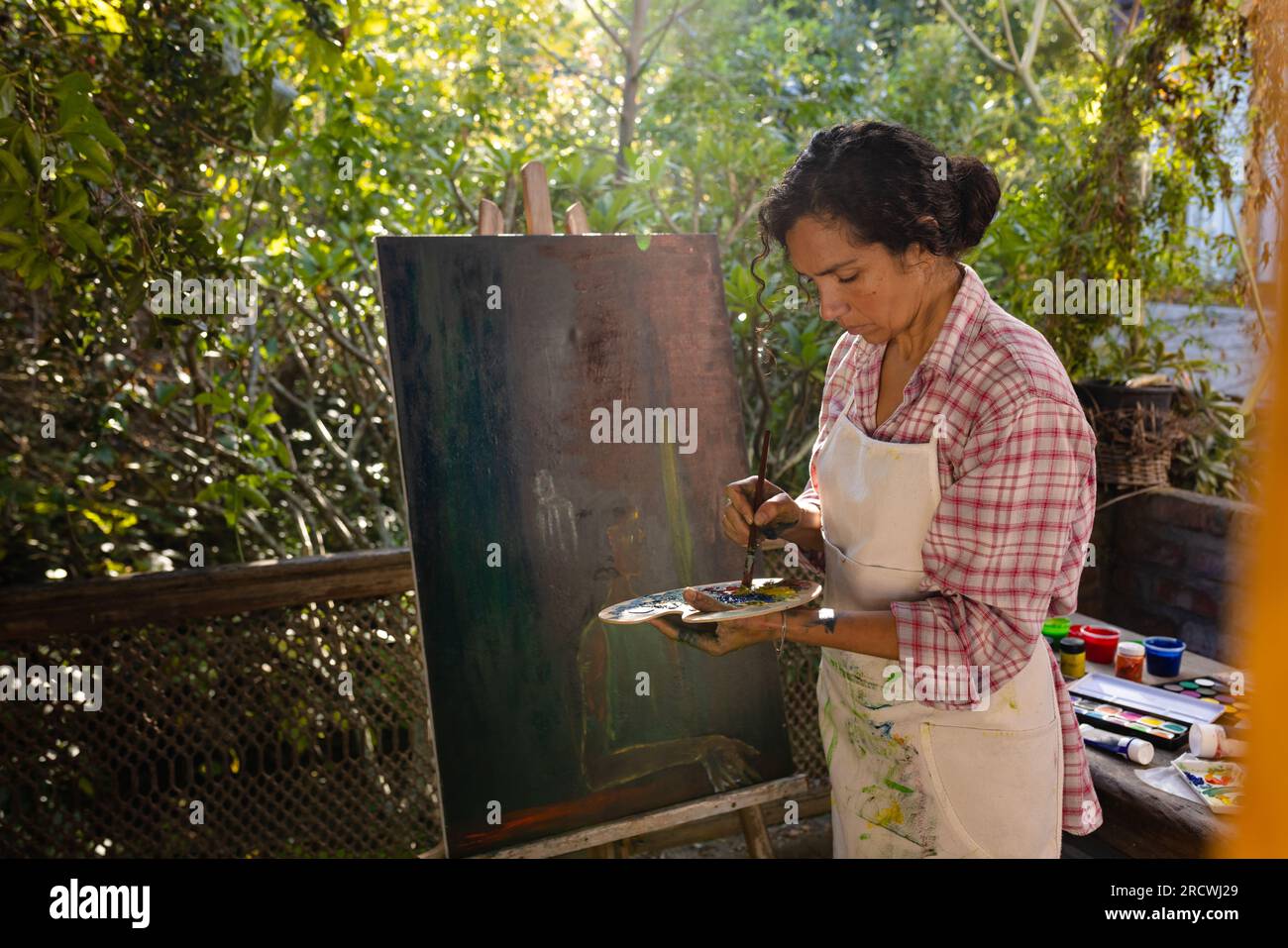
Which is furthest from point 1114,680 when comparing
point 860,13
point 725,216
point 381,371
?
point 860,13

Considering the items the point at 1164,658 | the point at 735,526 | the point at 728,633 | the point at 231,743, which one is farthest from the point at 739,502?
the point at 231,743

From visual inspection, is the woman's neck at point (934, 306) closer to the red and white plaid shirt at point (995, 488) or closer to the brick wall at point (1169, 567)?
the red and white plaid shirt at point (995, 488)

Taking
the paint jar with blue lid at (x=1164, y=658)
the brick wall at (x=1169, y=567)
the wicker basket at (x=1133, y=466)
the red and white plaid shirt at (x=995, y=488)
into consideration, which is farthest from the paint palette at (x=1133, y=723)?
the wicker basket at (x=1133, y=466)

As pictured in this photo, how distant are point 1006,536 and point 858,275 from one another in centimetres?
50

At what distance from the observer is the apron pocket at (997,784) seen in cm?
175

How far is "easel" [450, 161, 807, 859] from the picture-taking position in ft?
7.15

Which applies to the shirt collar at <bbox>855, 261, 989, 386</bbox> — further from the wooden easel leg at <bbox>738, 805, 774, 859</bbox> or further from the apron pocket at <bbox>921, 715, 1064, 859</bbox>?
the wooden easel leg at <bbox>738, 805, 774, 859</bbox>

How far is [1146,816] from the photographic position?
6.54 ft

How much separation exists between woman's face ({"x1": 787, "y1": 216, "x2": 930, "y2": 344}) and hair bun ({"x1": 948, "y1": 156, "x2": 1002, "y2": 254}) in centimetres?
9

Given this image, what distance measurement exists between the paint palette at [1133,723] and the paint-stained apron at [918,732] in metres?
0.48

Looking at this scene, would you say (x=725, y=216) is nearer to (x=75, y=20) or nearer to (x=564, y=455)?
(x=564, y=455)

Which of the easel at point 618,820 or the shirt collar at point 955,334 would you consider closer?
the shirt collar at point 955,334

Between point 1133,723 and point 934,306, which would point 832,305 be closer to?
point 934,306

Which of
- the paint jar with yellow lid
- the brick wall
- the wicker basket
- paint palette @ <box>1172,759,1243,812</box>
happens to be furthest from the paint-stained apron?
the wicker basket
